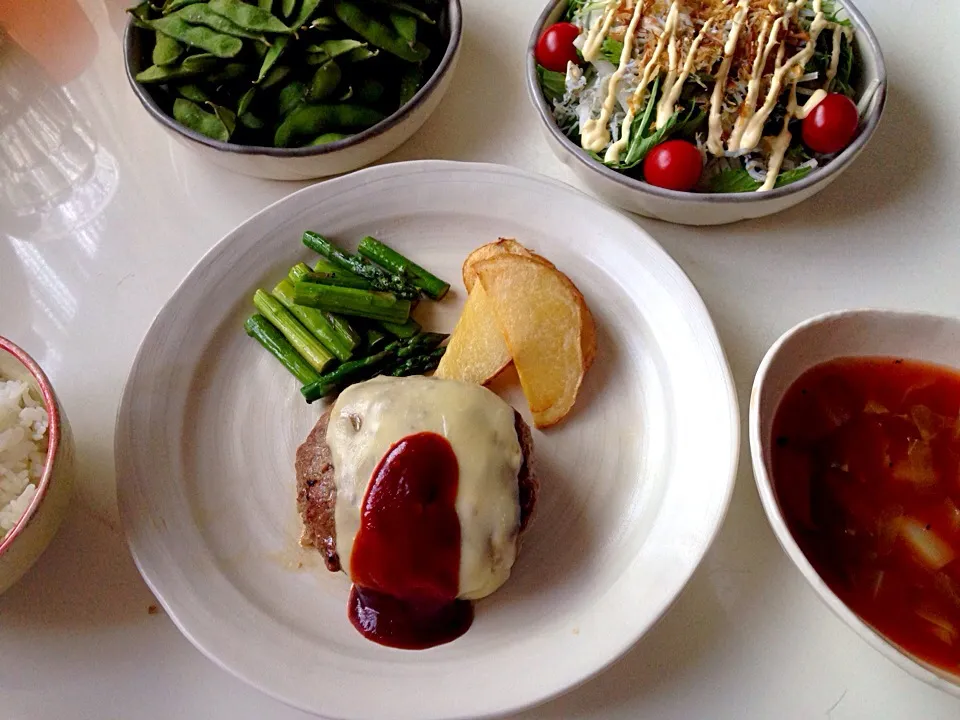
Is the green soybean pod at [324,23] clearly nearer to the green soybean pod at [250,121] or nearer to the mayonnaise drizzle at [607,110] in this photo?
the green soybean pod at [250,121]

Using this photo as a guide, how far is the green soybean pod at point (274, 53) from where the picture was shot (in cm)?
262

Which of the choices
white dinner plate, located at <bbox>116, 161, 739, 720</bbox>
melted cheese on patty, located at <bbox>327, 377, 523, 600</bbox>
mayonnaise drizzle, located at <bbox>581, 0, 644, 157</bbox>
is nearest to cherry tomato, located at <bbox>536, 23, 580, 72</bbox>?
mayonnaise drizzle, located at <bbox>581, 0, 644, 157</bbox>

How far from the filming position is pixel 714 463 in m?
2.19

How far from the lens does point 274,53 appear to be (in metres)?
2.62

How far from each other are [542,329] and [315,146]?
1040 millimetres

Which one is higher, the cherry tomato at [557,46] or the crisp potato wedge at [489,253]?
the cherry tomato at [557,46]

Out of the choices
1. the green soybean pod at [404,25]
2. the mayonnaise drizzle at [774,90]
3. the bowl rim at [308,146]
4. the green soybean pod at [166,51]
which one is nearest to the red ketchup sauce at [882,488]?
the mayonnaise drizzle at [774,90]

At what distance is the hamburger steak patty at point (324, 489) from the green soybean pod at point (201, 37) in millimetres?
1457

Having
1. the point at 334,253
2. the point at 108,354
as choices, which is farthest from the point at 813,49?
the point at 108,354

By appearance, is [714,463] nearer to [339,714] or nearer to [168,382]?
[339,714]

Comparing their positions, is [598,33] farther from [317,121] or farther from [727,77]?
[317,121]

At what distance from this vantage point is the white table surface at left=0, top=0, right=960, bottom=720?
2.11 m

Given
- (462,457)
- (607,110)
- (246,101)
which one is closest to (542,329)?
(462,457)

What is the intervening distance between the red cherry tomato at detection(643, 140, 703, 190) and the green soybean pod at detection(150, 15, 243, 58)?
1.58 m
